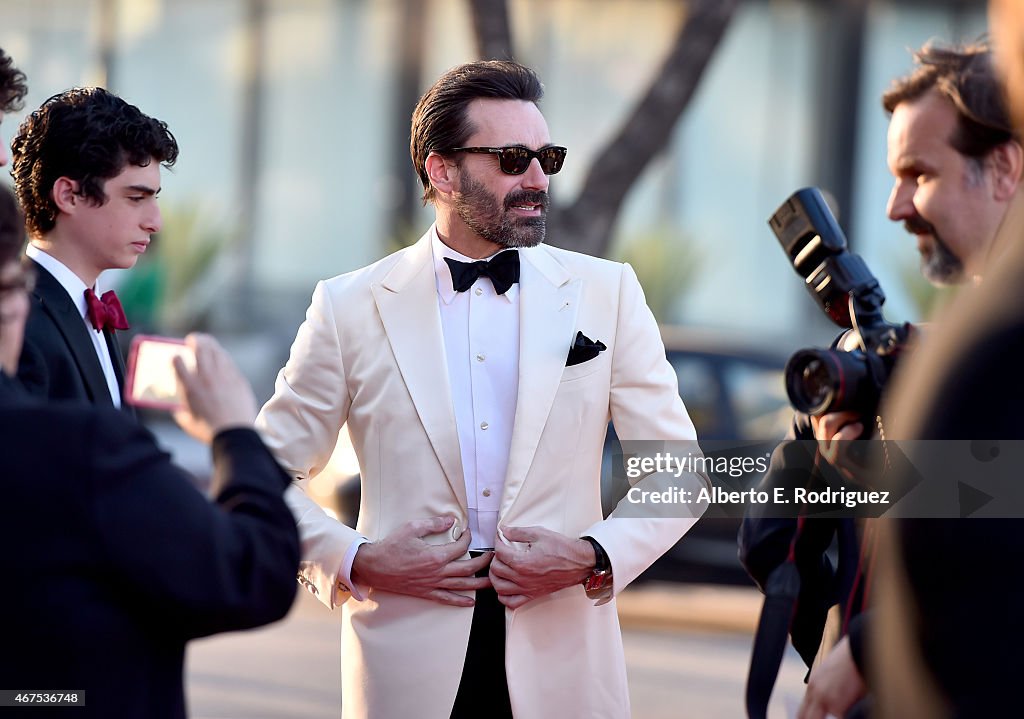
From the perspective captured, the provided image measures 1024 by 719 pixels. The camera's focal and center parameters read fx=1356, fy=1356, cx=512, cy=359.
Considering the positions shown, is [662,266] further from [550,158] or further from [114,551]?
[114,551]

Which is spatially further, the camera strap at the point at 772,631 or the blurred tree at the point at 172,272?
the blurred tree at the point at 172,272

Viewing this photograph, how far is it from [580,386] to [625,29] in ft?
47.6

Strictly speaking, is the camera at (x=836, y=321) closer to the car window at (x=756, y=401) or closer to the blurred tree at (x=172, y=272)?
the car window at (x=756, y=401)

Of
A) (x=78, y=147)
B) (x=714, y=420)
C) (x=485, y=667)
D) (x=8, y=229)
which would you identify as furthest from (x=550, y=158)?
(x=714, y=420)

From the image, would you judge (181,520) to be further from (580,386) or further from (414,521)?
(580,386)

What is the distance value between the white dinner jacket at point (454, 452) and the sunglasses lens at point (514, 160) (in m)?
0.26

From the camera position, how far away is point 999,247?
5.47 feet

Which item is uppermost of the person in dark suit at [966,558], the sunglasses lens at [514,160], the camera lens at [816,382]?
the sunglasses lens at [514,160]

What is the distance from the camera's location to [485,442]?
3.19 meters

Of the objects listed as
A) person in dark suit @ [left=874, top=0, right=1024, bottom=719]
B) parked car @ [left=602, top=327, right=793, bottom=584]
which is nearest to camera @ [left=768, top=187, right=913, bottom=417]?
person in dark suit @ [left=874, top=0, right=1024, bottom=719]

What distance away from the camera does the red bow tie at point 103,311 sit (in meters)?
Answer: 3.14

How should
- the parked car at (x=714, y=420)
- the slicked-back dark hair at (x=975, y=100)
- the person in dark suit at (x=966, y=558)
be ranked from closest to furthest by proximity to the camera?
the person in dark suit at (x=966, y=558), the slicked-back dark hair at (x=975, y=100), the parked car at (x=714, y=420)

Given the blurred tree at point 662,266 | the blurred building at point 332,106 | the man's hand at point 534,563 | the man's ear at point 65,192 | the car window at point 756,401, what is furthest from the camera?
the blurred building at point 332,106

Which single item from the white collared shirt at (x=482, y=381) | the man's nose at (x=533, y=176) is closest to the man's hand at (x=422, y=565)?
the white collared shirt at (x=482, y=381)
